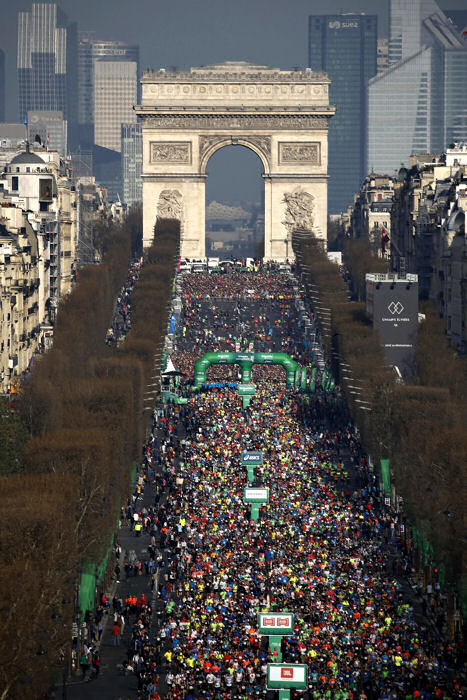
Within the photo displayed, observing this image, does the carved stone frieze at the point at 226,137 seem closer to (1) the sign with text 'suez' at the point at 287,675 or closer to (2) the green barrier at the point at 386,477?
(2) the green barrier at the point at 386,477

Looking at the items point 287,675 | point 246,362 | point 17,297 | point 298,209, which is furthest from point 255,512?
point 298,209

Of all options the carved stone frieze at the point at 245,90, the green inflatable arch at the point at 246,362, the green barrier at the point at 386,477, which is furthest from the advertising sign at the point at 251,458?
the carved stone frieze at the point at 245,90

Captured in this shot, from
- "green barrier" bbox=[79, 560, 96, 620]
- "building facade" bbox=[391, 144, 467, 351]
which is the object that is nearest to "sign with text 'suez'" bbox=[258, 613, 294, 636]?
"green barrier" bbox=[79, 560, 96, 620]

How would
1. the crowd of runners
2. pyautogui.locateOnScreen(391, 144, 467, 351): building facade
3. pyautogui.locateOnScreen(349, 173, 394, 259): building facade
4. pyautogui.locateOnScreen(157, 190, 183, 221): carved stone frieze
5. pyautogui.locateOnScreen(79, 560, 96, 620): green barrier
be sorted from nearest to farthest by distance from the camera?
the crowd of runners
pyautogui.locateOnScreen(79, 560, 96, 620): green barrier
pyautogui.locateOnScreen(391, 144, 467, 351): building facade
pyautogui.locateOnScreen(157, 190, 183, 221): carved stone frieze
pyautogui.locateOnScreen(349, 173, 394, 259): building facade

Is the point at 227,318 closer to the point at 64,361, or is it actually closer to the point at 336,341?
the point at 336,341

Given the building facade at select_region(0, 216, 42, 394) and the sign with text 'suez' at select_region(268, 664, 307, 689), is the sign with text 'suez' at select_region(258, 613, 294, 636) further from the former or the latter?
the building facade at select_region(0, 216, 42, 394)

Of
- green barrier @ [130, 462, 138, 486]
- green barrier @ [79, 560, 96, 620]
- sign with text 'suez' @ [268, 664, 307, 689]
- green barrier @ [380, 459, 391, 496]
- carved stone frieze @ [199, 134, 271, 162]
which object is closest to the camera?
sign with text 'suez' @ [268, 664, 307, 689]

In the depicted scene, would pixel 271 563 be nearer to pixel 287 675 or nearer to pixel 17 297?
pixel 287 675
